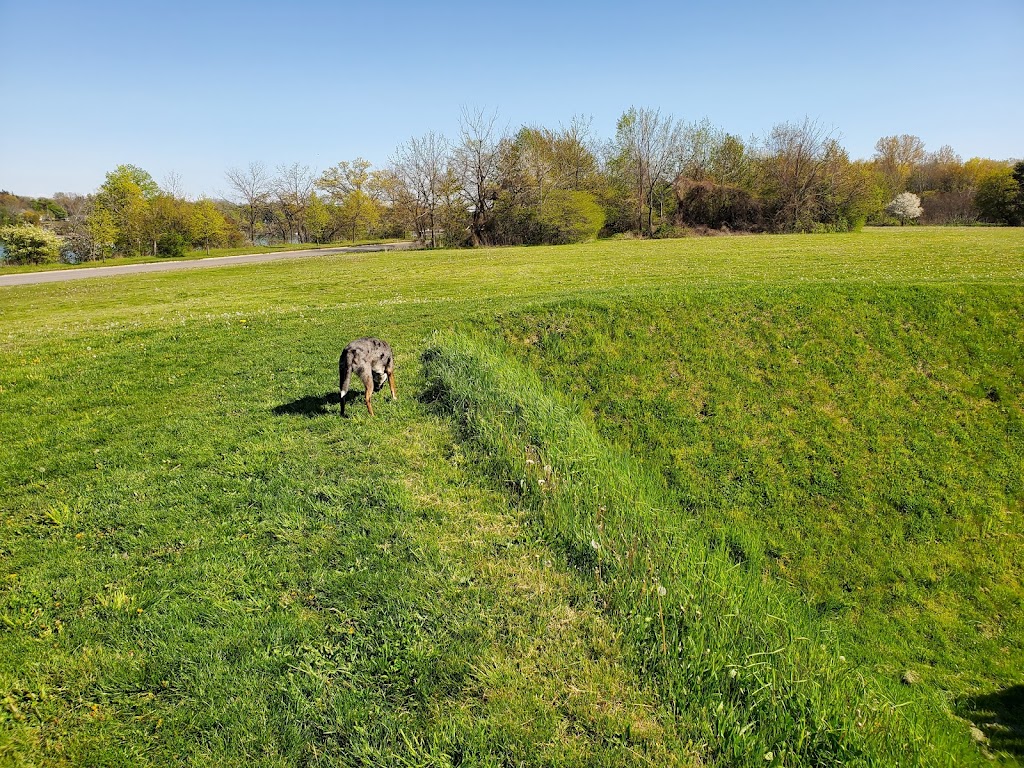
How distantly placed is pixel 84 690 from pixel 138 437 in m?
4.08

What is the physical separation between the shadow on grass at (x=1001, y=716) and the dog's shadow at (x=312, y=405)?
7.50 m

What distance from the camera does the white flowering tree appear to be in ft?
180

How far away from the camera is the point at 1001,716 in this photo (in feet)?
15.4

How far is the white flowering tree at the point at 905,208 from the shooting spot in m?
54.9

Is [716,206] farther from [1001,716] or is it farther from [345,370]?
[1001,716]

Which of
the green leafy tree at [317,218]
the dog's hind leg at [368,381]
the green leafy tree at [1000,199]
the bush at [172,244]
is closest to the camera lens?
the dog's hind leg at [368,381]

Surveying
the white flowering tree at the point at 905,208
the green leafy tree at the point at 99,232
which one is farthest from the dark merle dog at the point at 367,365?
the white flowering tree at the point at 905,208

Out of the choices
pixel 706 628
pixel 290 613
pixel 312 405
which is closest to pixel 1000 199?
pixel 706 628

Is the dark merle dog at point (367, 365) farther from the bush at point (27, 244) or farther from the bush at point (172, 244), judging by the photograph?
the bush at point (172, 244)

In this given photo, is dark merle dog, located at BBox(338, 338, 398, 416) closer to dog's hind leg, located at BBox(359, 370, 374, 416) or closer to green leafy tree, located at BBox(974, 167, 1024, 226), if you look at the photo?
dog's hind leg, located at BBox(359, 370, 374, 416)

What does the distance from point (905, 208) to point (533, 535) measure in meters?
68.3

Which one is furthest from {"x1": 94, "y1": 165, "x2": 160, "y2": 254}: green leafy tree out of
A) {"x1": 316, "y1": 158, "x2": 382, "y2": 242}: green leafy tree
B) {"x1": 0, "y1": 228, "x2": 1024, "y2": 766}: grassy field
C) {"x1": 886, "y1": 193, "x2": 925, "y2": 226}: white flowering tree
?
{"x1": 886, "y1": 193, "x2": 925, "y2": 226}: white flowering tree

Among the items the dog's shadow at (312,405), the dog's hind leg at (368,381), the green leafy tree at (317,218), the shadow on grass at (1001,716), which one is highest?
the green leafy tree at (317,218)

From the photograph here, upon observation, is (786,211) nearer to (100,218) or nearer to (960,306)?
(960,306)
